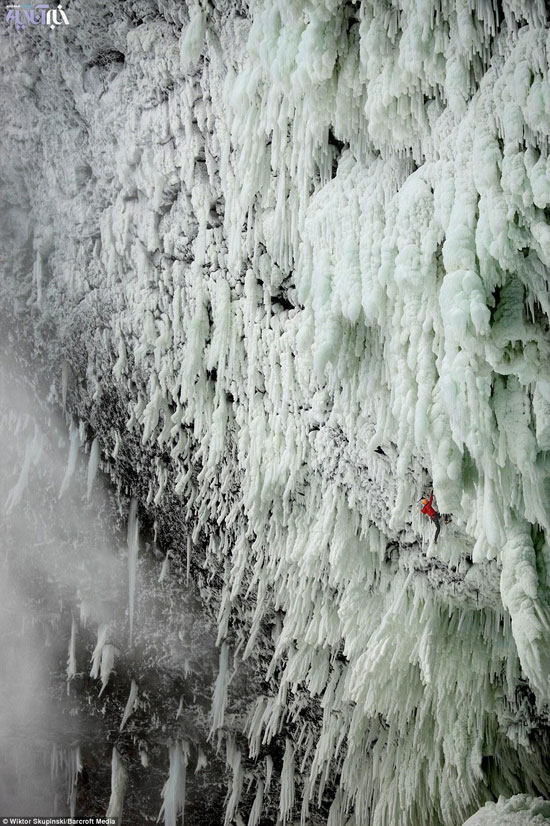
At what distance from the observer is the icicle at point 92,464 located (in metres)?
3.88

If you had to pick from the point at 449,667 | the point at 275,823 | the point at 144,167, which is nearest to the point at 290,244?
the point at 144,167

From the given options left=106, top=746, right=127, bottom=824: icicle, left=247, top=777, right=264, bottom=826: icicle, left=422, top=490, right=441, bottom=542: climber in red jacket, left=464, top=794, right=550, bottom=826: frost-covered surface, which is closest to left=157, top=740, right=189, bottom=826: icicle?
left=106, top=746, right=127, bottom=824: icicle

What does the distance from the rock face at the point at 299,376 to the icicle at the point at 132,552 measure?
1cm

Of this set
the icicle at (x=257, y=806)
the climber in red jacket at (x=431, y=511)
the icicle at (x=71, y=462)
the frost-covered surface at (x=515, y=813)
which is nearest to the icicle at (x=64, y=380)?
the icicle at (x=71, y=462)

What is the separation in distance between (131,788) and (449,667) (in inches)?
89.5

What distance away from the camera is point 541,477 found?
2.21m

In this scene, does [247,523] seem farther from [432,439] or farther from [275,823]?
[275,823]

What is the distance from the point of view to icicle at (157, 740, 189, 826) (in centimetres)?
418

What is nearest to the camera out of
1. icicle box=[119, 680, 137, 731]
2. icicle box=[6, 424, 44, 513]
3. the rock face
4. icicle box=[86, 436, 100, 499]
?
the rock face

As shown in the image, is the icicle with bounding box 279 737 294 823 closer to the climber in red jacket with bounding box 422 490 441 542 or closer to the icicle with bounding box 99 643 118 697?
the icicle with bounding box 99 643 118 697

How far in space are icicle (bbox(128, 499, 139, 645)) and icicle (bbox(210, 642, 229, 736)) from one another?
1.75 ft

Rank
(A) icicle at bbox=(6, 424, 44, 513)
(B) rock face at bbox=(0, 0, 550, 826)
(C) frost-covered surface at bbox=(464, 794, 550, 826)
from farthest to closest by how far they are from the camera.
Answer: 1. (A) icicle at bbox=(6, 424, 44, 513)
2. (C) frost-covered surface at bbox=(464, 794, 550, 826)
3. (B) rock face at bbox=(0, 0, 550, 826)

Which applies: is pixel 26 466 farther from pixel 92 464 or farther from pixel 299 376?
pixel 299 376

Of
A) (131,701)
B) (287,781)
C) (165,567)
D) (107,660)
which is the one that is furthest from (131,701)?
(287,781)
